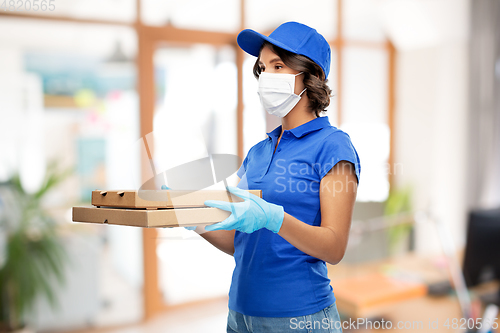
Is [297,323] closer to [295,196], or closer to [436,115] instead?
[295,196]

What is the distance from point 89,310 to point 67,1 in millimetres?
2135

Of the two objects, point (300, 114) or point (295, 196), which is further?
point (300, 114)

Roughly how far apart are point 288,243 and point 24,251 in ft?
6.83

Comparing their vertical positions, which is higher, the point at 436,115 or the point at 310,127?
the point at 436,115

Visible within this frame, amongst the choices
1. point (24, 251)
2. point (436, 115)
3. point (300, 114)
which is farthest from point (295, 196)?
point (436, 115)

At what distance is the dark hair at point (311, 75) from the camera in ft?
3.55

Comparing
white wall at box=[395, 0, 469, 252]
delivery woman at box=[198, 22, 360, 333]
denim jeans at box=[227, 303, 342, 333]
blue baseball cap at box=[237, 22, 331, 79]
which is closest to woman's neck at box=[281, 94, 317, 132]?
delivery woman at box=[198, 22, 360, 333]

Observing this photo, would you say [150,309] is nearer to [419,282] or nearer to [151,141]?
[419,282]

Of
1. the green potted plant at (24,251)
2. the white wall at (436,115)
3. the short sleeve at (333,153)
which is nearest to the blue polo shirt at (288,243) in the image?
the short sleeve at (333,153)

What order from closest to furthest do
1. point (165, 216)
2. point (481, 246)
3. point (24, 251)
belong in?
1. point (165, 216)
2. point (481, 246)
3. point (24, 251)

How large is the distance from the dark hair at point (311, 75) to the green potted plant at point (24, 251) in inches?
80.5

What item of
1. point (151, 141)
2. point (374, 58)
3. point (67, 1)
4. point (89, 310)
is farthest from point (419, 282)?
point (67, 1)

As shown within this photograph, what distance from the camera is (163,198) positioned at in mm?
903

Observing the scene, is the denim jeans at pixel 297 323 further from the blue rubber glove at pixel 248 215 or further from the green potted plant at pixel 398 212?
the green potted plant at pixel 398 212
